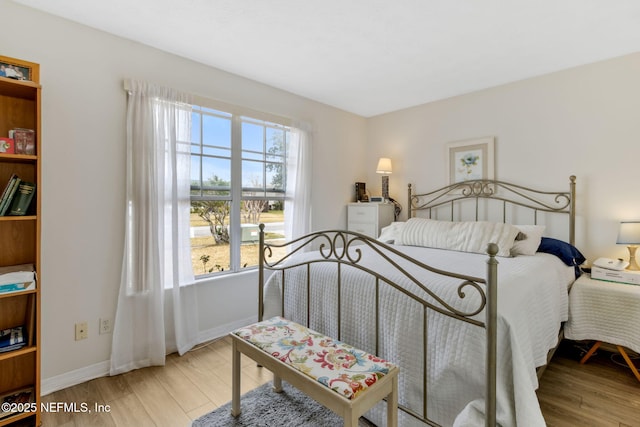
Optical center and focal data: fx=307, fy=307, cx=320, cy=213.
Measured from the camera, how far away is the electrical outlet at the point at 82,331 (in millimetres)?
2074

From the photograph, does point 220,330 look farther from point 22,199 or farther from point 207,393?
point 22,199

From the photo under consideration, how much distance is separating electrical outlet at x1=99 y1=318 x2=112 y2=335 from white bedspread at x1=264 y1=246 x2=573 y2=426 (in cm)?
128

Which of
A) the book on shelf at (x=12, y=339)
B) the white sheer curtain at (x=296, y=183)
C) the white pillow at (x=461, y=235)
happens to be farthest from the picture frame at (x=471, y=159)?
the book on shelf at (x=12, y=339)

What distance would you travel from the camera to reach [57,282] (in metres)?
2.00

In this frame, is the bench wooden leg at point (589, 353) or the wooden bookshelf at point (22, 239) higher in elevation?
the wooden bookshelf at point (22, 239)

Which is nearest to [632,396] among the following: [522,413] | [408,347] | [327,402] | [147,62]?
[522,413]

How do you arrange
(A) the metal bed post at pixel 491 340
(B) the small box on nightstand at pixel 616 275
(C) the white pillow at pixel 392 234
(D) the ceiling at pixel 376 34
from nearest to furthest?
1. (A) the metal bed post at pixel 491 340
2. (D) the ceiling at pixel 376 34
3. (B) the small box on nightstand at pixel 616 275
4. (C) the white pillow at pixel 392 234

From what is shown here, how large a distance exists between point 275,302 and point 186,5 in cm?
202

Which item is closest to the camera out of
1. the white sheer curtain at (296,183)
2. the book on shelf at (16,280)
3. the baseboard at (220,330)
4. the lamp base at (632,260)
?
the book on shelf at (16,280)

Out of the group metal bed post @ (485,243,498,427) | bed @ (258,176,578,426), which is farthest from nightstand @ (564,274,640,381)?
metal bed post @ (485,243,498,427)

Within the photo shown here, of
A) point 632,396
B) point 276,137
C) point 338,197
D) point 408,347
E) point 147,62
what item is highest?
point 147,62

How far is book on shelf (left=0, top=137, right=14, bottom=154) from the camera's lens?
1.63 m

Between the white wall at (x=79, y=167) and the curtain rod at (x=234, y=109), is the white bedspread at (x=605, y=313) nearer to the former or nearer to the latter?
the curtain rod at (x=234, y=109)

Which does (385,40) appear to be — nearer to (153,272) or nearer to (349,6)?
(349,6)
